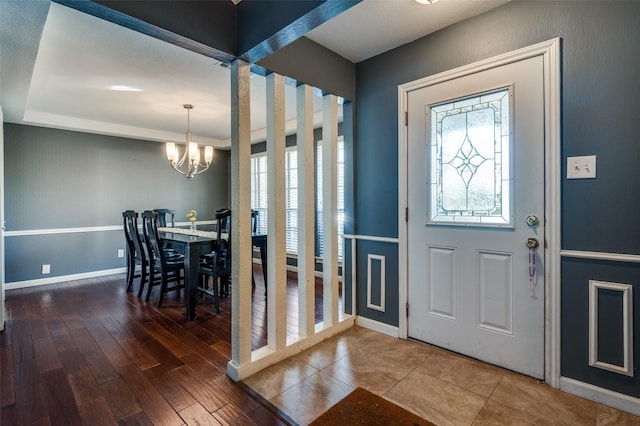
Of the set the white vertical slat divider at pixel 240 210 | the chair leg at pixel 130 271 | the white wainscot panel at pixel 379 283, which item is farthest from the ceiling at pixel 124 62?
the chair leg at pixel 130 271

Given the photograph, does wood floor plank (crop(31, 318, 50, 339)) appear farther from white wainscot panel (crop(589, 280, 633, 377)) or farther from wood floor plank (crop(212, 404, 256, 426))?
white wainscot panel (crop(589, 280, 633, 377))

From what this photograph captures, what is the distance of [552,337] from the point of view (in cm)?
184

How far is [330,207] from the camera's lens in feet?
8.84

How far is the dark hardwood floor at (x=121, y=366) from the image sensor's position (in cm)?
166

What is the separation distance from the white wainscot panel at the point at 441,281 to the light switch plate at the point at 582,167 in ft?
2.79

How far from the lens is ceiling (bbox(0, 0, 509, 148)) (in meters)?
2.00

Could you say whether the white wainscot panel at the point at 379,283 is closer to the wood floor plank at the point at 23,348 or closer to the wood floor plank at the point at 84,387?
the wood floor plank at the point at 84,387

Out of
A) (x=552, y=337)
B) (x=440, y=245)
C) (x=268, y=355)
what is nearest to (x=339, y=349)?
(x=268, y=355)

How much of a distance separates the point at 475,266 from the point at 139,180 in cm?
534

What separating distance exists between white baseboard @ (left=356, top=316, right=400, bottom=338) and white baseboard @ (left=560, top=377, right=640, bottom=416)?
1.10 meters

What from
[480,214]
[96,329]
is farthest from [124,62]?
[480,214]

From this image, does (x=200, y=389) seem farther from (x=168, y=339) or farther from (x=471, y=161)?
(x=471, y=161)

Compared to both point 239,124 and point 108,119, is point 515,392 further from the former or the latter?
point 108,119

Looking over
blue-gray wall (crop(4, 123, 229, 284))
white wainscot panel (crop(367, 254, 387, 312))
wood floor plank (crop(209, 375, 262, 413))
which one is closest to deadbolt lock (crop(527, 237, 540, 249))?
white wainscot panel (crop(367, 254, 387, 312))
